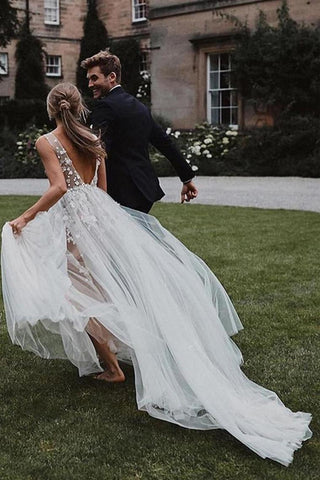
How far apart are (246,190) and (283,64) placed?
573cm

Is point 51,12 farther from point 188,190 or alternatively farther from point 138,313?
point 138,313

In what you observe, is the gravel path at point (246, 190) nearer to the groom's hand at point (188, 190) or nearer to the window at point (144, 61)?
the groom's hand at point (188, 190)

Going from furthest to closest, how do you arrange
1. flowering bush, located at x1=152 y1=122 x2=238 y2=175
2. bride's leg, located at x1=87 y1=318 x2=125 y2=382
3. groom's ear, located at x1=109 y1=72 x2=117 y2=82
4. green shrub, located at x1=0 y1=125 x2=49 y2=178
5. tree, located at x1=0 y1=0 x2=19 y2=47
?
tree, located at x1=0 y1=0 x2=19 y2=47
green shrub, located at x1=0 y1=125 x2=49 y2=178
flowering bush, located at x1=152 y1=122 x2=238 y2=175
groom's ear, located at x1=109 y1=72 x2=117 y2=82
bride's leg, located at x1=87 y1=318 x2=125 y2=382

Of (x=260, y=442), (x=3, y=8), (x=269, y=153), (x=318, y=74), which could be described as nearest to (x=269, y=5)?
(x=318, y=74)

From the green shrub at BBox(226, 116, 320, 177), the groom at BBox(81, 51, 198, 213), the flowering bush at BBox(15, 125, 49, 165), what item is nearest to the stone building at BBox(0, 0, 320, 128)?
the green shrub at BBox(226, 116, 320, 177)

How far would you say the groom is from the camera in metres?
4.24

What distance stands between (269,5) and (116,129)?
1735 centimetres

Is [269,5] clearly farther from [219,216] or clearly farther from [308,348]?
[308,348]

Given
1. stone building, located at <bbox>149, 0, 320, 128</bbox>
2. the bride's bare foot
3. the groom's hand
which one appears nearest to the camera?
the bride's bare foot

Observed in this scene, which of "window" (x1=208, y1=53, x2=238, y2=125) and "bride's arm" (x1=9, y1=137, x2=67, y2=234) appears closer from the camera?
"bride's arm" (x1=9, y1=137, x2=67, y2=234)

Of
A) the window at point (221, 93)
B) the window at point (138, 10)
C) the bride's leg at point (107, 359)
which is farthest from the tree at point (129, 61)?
the bride's leg at point (107, 359)

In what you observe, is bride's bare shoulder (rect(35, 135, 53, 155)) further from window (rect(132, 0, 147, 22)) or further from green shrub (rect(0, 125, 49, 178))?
window (rect(132, 0, 147, 22))

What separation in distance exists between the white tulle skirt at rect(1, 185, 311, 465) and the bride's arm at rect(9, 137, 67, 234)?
8cm

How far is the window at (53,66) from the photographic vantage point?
3478 cm
